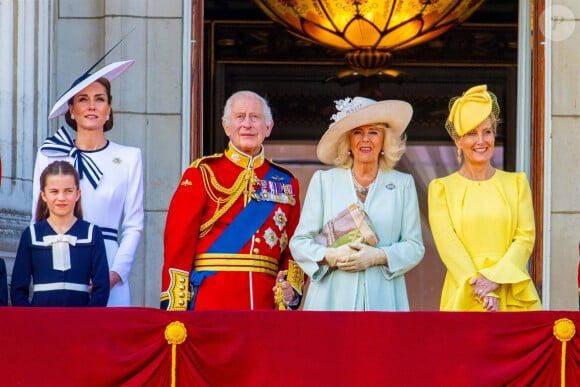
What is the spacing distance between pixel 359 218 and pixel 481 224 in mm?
623

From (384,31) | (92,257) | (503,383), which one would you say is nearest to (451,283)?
(503,383)

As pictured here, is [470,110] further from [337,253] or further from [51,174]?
[51,174]

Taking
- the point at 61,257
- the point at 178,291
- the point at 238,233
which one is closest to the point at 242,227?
the point at 238,233

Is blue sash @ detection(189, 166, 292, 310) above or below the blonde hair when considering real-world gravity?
below

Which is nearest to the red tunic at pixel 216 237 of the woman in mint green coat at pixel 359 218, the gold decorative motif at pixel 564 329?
the woman in mint green coat at pixel 359 218

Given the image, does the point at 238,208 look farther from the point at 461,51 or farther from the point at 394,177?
the point at 461,51

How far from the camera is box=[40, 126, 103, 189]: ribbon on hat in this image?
945cm

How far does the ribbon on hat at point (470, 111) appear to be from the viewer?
9.16 m

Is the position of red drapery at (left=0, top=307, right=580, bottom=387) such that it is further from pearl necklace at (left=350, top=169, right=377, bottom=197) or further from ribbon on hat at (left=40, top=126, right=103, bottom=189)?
ribbon on hat at (left=40, top=126, right=103, bottom=189)

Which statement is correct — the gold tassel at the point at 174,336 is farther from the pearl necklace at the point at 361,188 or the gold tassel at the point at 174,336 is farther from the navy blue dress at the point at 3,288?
the pearl necklace at the point at 361,188

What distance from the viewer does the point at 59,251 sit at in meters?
8.83

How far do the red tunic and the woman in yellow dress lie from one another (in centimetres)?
82

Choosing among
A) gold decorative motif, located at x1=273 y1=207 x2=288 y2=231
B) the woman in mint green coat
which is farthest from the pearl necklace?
gold decorative motif, located at x1=273 y1=207 x2=288 y2=231

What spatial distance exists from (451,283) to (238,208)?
1158 mm
